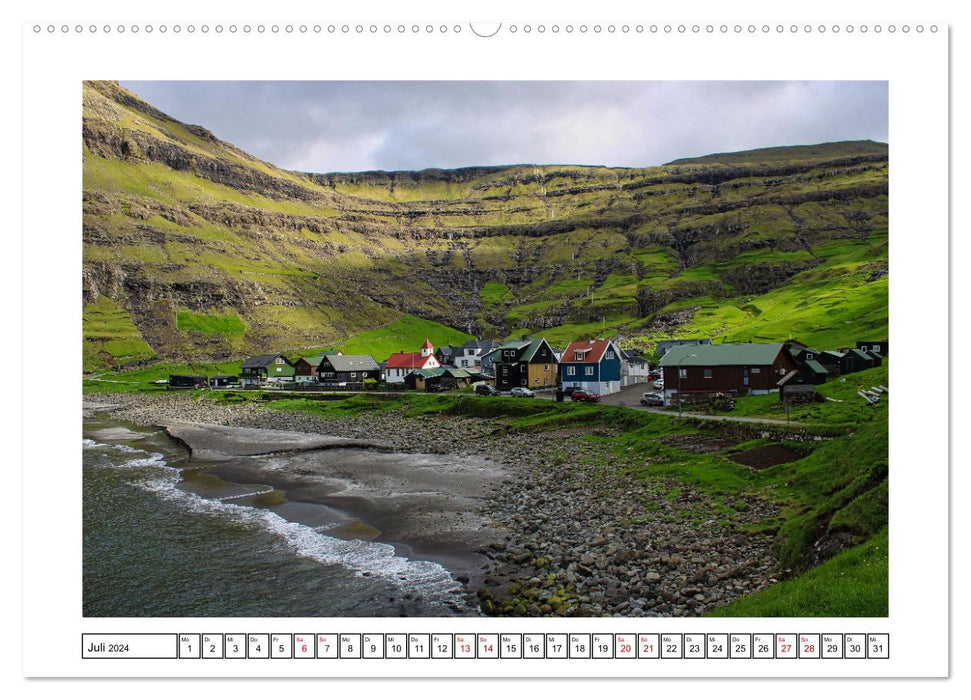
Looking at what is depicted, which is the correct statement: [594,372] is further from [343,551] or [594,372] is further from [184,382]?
[184,382]

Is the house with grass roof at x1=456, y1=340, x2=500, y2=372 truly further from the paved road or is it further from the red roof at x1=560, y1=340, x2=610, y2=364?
the red roof at x1=560, y1=340, x2=610, y2=364

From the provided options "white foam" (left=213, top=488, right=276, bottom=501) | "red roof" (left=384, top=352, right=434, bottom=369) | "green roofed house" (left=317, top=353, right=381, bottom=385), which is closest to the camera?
"white foam" (left=213, top=488, right=276, bottom=501)

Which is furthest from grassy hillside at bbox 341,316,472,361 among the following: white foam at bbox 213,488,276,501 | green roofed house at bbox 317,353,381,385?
white foam at bbox 213,488,276,501

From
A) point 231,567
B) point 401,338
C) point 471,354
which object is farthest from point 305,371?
point 231,567
